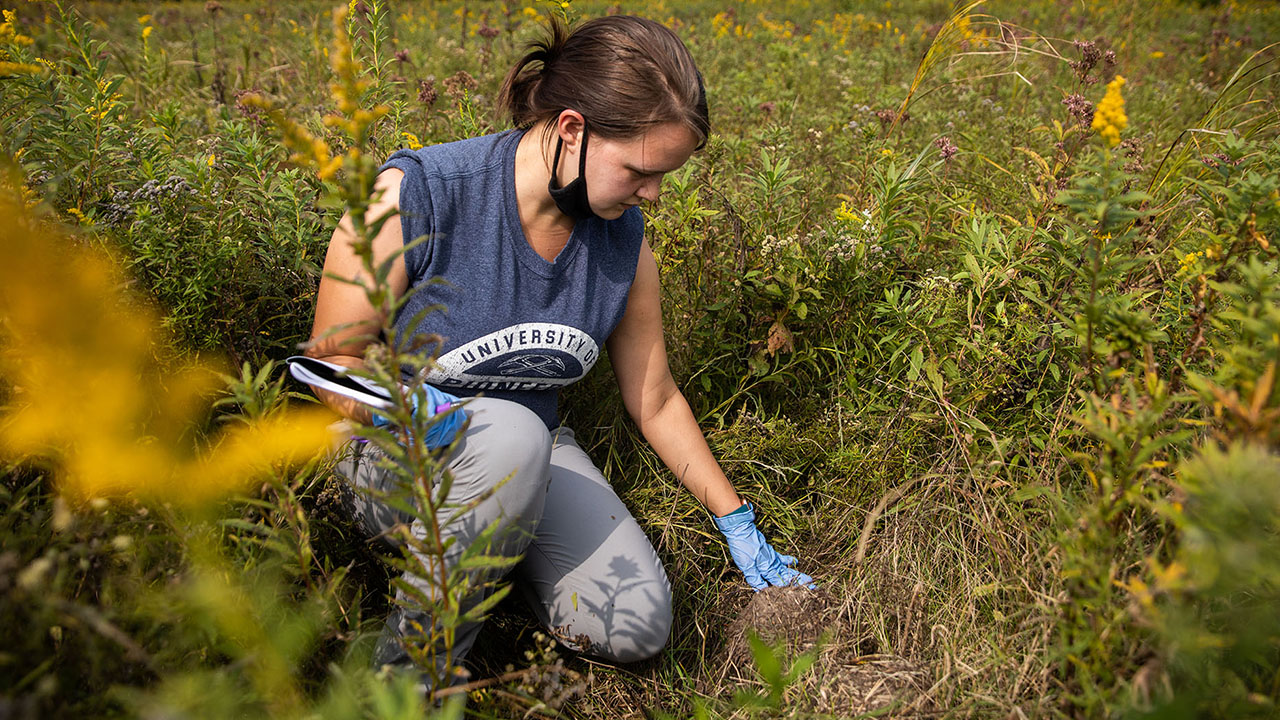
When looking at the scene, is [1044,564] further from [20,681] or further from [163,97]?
[163,97]

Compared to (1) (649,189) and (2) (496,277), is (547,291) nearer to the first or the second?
(2) (496,277)

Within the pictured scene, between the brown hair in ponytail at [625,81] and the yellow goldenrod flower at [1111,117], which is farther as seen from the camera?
the brown hair in ponytail at [625,81]

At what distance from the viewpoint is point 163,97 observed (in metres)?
3.58

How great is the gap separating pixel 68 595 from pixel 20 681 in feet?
0.82

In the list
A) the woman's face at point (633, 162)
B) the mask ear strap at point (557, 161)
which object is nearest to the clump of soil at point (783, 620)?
the woman's face at point (633, 162)

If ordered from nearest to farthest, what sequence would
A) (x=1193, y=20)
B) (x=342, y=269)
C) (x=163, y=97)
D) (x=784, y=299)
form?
(x=342, y=269), (x=784, y=299), (x=163, y=97), (x=1193, y=20)

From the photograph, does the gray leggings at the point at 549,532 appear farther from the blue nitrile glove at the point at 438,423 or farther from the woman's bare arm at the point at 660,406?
the woman's bare arm at the point at 660,406

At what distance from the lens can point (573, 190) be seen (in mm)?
1801

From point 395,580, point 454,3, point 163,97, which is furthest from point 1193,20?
point 395,580

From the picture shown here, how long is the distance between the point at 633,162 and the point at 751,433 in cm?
94

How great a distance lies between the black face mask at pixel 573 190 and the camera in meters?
1.79

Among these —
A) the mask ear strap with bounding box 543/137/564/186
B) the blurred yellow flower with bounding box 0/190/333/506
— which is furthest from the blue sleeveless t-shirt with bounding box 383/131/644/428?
Result: the blurred yellow flower with bounding box 0/190/333/506

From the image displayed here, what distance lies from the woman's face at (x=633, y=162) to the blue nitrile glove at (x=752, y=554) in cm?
90

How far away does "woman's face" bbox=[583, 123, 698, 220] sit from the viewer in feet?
5.68
